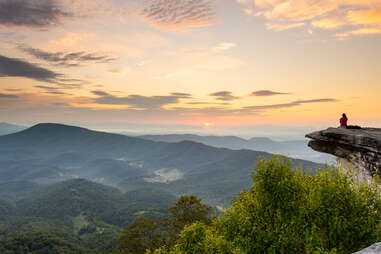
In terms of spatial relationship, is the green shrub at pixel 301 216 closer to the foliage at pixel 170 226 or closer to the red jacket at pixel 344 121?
the red jacket at pixel 344 121

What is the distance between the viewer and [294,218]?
20.0 meters

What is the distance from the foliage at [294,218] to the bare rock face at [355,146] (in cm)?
518

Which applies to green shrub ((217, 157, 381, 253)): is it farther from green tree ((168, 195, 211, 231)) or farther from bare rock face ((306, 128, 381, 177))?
green tree ((168, 195, 211, 231))

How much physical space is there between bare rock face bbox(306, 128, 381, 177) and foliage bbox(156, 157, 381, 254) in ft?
17.0

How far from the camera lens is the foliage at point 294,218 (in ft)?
58.6

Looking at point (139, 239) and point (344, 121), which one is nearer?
point (344, 121)

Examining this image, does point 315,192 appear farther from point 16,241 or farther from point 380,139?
point 16,241

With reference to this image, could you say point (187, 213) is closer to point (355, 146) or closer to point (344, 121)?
point (355, 146)

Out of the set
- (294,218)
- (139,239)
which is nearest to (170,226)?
(139,239)

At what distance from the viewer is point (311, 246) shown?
1645 centimetres

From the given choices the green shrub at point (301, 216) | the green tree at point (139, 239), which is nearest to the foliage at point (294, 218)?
the green shrub at point (301, 216)

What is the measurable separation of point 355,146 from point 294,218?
14.3 m

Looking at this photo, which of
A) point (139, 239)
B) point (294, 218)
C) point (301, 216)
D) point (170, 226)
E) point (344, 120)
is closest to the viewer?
point (301, 216)

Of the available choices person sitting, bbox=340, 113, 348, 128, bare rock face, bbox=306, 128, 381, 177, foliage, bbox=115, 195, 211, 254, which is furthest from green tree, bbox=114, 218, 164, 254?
person sitting, bbox=340, 113, 348, 128
